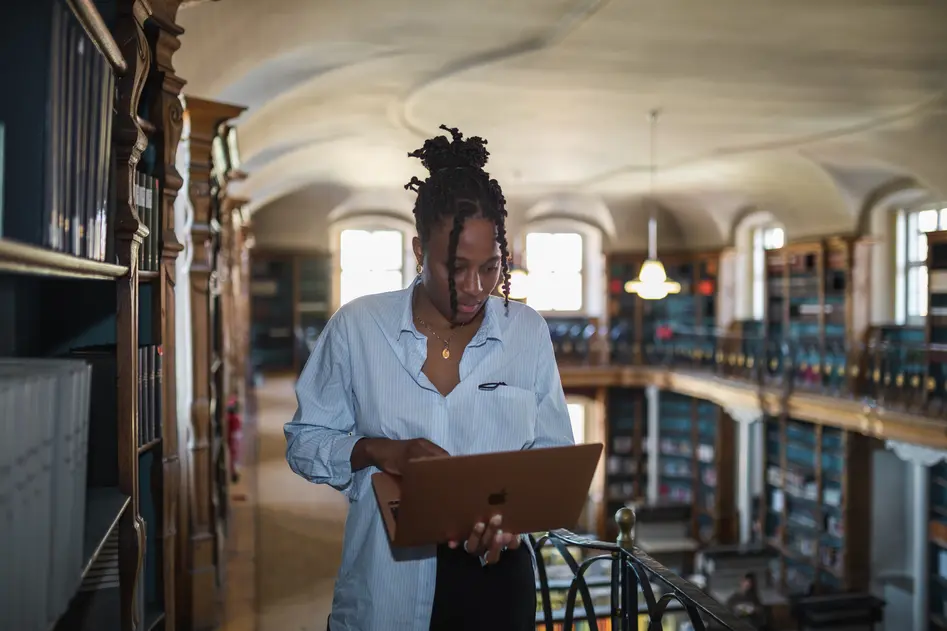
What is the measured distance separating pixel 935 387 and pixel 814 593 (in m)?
3.26

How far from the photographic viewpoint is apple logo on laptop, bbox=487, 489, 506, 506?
1547 mm

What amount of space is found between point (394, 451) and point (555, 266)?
45.6 ft


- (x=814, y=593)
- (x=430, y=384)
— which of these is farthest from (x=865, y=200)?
(x=430, y=384)

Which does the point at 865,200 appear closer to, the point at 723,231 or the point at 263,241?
the point at 723,231

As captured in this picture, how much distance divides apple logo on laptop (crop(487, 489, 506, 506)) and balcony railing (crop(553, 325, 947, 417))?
7.39 meters

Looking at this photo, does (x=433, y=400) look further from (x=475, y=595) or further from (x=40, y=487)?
(x=40, y=487)

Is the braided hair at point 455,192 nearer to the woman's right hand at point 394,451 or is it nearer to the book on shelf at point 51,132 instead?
the woman's right hand at point 394,451

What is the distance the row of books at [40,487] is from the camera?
1.13 meters

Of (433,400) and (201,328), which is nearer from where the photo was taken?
(433,400)

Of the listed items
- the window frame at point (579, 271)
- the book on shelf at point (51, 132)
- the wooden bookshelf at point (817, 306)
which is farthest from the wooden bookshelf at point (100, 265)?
the window frame at point (579, 271)

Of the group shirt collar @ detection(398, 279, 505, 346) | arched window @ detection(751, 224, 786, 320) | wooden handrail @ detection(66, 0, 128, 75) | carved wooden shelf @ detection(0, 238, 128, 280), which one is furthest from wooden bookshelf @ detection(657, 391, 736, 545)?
carved wooden shelf @ detection(0, 238, 128, 280)

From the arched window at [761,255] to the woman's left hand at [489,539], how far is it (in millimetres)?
12031

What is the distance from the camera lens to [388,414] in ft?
5.55

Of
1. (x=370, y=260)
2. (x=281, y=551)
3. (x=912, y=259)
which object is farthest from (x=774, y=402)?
(x=281, y=551)
